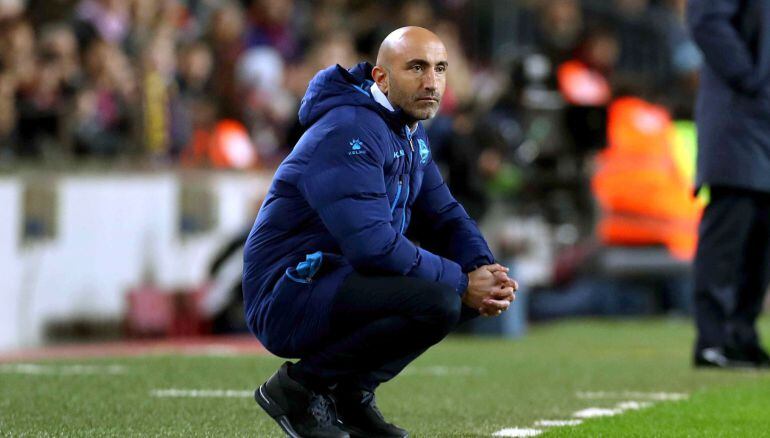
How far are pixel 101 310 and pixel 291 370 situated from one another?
7.19 meters

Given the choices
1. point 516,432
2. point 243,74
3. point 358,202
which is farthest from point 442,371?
point 243,74

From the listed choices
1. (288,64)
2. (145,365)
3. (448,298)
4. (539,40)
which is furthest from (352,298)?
(539,40)

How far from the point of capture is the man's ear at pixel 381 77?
512cm

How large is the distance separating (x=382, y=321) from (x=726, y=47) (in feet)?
13.9

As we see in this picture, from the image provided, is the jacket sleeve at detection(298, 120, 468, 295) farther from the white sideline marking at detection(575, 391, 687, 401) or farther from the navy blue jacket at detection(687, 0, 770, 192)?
the navy blue jacket at detection(687, 0, 770, 192)

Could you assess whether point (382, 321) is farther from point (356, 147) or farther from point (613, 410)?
point (613, 410)

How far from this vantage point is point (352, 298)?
491cm

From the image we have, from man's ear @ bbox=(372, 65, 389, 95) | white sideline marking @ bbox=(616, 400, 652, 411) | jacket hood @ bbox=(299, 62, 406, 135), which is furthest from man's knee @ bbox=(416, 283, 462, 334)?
white sideline marking @ bbox=(616, 400, 652, 411)

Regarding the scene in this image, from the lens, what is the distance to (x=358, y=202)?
4785 millimetres

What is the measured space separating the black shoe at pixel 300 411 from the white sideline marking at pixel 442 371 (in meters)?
3.26

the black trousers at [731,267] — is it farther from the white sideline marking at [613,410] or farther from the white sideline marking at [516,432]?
the white sideline marking at [516,432]

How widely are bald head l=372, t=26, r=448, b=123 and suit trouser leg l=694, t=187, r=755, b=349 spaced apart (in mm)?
3997

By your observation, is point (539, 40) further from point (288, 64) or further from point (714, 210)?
point (714, 210)

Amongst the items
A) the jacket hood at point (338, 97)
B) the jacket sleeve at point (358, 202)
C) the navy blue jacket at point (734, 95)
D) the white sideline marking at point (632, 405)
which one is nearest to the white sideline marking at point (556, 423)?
the white sideline marking at point (632, 405)
